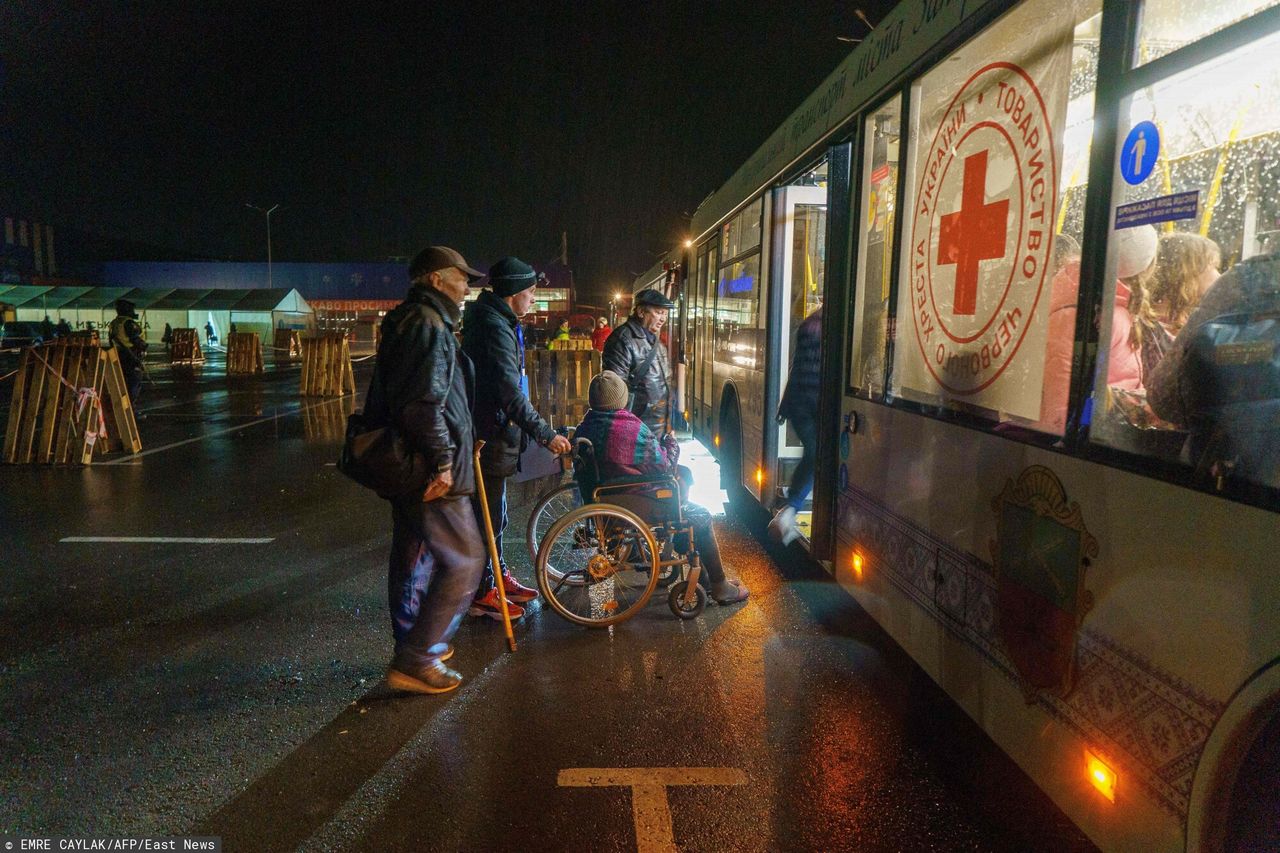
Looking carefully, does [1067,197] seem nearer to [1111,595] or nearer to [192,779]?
[1111,595]

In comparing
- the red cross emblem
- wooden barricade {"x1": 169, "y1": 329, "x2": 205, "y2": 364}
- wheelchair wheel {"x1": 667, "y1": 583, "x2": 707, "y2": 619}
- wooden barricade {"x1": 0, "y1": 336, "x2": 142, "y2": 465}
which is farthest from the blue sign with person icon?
wooden barricade {"x1": 169, "y1": 329, "x2": 205, "y2": 364}

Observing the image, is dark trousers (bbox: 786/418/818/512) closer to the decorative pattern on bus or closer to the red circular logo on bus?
the red circular logo on bus

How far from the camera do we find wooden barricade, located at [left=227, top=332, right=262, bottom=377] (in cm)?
2658

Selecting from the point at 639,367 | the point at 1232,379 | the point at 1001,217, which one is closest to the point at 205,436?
the point at 639,367

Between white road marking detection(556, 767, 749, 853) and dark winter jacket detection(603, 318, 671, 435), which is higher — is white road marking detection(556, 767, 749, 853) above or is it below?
below

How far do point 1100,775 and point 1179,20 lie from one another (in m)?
2.18

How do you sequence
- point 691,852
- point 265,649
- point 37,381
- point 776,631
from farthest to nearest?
point 37,381 → point 776,631 → point 265,649 → point 691,852

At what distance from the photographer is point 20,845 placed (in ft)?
8.69

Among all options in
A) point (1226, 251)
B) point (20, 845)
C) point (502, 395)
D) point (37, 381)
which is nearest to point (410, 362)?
point (502, 395)

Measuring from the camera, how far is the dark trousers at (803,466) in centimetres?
525

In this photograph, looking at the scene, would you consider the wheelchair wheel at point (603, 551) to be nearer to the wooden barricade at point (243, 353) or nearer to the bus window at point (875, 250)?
the bus window at point (875, 250)

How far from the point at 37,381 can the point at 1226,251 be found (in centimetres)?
1160

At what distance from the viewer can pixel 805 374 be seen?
522 cm

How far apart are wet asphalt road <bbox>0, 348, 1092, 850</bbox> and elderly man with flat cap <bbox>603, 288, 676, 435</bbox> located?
1.61 meters
